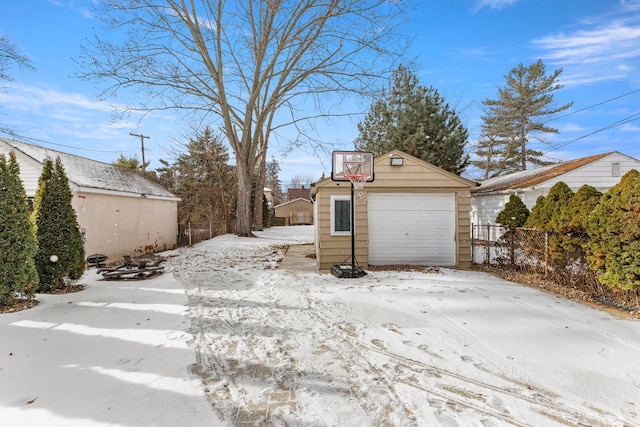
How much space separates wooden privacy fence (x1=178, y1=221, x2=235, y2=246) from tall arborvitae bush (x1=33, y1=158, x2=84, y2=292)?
9221mm

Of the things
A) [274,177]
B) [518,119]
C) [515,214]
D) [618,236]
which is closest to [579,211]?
[618,236]

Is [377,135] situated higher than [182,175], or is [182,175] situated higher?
[377,135]

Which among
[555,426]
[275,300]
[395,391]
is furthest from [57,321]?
[555,426]

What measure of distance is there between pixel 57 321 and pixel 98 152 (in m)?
24.0

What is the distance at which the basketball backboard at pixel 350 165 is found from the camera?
7.67 metres

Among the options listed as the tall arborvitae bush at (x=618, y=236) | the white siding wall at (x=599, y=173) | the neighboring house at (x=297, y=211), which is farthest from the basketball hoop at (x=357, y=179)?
the neighboring house at (x=297, y=211)

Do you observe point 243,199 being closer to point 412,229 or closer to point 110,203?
point 110,203

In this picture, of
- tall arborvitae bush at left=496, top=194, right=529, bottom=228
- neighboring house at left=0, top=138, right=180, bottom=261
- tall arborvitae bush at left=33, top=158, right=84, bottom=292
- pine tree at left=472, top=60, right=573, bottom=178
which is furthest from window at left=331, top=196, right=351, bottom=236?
pine tree at left=472, top=60, right=573, bottom=178

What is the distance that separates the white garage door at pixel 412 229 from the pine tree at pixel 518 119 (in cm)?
2317

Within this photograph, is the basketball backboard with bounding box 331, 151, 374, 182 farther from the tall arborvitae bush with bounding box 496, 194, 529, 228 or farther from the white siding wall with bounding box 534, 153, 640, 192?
the white siding wall with bounding box 534, 153, 640, 192

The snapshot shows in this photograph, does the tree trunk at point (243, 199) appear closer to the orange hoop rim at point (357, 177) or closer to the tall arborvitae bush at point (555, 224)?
the orange hoop rim at point (357, 177)

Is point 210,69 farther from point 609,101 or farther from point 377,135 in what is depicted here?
point 609,101

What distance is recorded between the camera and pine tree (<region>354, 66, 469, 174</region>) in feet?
63.2

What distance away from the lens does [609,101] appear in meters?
16.8
